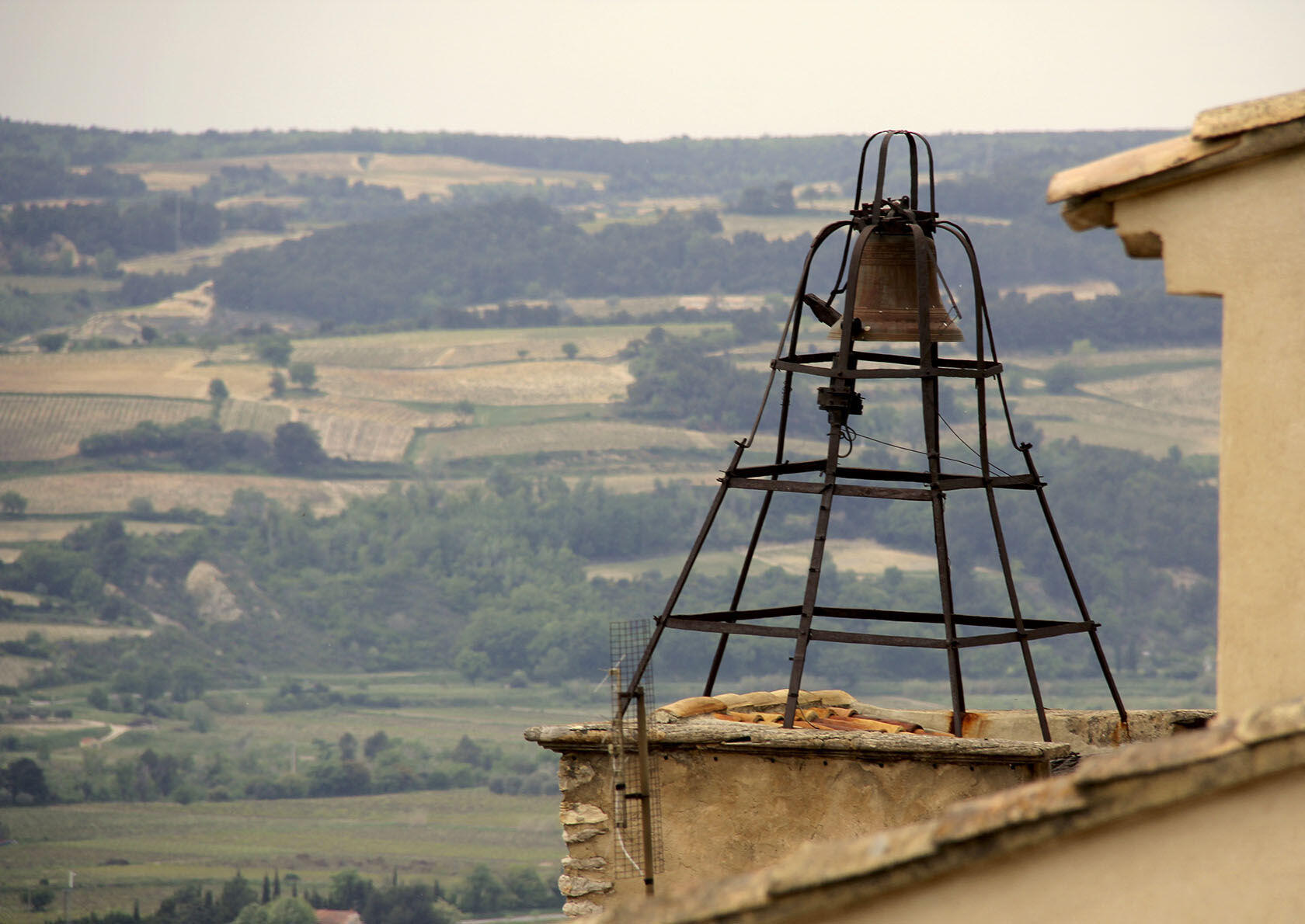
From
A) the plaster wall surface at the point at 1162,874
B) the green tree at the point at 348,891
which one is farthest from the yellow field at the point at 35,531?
the plaster wall surface at the point at 1162,874

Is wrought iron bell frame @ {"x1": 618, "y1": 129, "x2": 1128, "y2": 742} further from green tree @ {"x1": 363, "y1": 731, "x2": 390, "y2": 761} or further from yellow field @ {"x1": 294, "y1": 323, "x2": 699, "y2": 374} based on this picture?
yellow field @ {"x1": 294, "y1": 323, "x2": 699, "y2": 374}

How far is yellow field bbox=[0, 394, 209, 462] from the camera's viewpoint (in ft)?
409

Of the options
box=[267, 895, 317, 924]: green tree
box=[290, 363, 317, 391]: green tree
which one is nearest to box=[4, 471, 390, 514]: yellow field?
box=[290, 363, 317, 391]: green tree

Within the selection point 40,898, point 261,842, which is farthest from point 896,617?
point 261,842

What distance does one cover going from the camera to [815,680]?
94.7 meters

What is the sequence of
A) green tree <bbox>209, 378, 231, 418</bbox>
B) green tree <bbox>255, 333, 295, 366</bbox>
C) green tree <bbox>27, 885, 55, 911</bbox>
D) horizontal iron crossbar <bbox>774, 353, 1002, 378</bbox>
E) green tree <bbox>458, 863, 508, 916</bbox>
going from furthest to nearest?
green tree <bbox>255, 333, 295, 366</bbox> → green tree <bbox>209, 378, 231, 418</bbox> → green tree <bbox>27, 885, 55, 911</bbox> → green tree <bbox>458, 863, 508, 916</bbox> → horizontal iron crossbar <bbox>774, 353, 1002, 378</bbox>

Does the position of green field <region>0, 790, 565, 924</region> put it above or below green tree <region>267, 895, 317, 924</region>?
below

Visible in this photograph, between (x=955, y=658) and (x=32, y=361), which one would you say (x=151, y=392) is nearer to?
(x=32, y=361)

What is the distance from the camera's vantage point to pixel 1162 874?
13.1ft

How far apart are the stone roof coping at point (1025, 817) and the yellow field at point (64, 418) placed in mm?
127602

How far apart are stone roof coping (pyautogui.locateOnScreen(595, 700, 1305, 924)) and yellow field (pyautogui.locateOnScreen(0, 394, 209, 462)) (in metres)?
128

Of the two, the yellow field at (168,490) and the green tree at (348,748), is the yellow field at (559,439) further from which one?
the green tree at (348,748)

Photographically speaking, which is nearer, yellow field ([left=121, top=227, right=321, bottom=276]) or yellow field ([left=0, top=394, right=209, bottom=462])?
yellow field ([left=0, top=394, right=209, bottom=462])

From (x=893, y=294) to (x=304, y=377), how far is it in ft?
444
